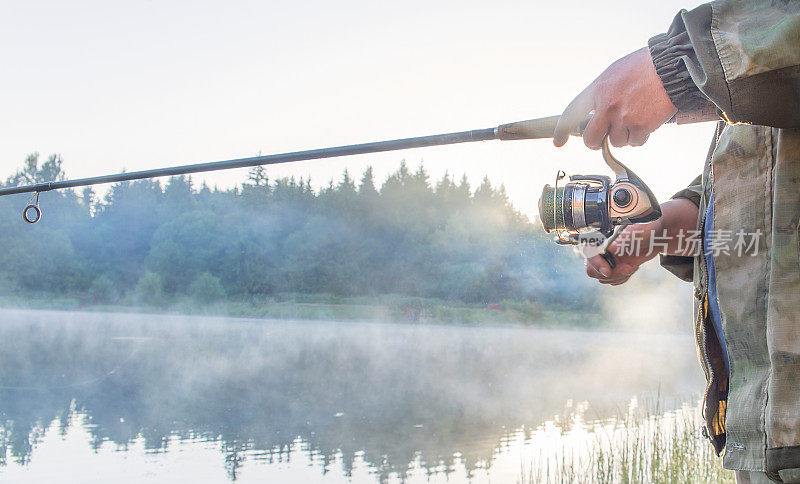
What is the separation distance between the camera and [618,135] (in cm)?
122

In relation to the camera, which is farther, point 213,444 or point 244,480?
point 213,444

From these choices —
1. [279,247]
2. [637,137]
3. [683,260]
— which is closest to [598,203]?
A: [637,137]

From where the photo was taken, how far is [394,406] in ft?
34.6

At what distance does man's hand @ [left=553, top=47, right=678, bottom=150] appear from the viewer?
1140 millimetres

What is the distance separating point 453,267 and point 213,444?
35647 mm

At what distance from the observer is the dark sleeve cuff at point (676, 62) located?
1084 millimetres

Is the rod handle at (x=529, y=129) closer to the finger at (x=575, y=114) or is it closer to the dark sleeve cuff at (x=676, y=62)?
the finger at (x=575, y=114)

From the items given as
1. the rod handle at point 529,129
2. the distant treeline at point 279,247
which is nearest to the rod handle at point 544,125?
the rod handle at point 529,129

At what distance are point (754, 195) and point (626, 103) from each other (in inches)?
A: 10.8

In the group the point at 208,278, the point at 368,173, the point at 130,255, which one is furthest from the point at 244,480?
the point at 368,173

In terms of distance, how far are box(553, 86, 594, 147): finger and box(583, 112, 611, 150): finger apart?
0.02 metres

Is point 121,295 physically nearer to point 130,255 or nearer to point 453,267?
point 130,255

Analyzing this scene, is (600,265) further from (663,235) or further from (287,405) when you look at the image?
(287,405)

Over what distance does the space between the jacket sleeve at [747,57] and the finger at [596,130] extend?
0.17 m
